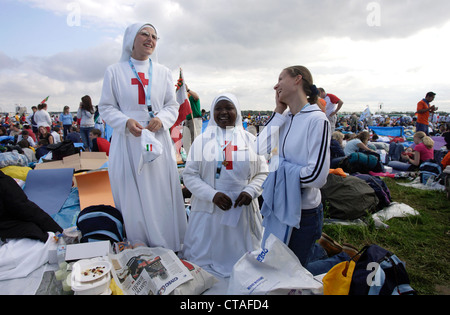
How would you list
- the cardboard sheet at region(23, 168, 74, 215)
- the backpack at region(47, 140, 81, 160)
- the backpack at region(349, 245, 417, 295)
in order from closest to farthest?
the backpack at region(349, 245, 417, 295), the cardboard sheet at region(23, 168, 74, 215), the backpack at region(47, 140, 81, 160)

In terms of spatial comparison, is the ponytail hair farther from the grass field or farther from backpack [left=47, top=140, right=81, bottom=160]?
backpack [left=47, top=140, right=81, bottom=160]

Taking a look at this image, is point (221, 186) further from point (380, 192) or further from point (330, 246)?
point (380, 192)

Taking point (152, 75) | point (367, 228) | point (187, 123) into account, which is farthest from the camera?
point (187, 123)

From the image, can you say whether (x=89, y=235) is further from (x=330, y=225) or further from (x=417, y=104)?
(x=417, y=104)

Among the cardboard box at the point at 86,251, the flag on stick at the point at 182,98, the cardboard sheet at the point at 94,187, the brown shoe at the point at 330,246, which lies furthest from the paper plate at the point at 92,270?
the flag on stick at the point at 182,98

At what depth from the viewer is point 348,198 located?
4.43m

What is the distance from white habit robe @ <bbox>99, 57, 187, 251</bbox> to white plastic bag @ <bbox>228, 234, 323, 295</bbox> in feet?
4.19

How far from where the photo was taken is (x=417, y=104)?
29.6 ft

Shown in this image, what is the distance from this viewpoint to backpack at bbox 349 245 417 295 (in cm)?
169

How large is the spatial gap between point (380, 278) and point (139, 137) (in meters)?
2.34

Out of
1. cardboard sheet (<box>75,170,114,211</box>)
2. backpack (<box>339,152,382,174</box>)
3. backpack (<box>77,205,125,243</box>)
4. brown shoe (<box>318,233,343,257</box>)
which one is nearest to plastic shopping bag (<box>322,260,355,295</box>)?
brown shoe (<box>318,233,343,257</box>)

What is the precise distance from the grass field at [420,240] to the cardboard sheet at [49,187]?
14.4ft
